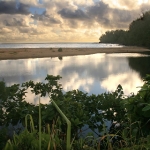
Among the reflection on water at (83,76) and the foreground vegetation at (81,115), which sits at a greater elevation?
the foreground vegetation at (81,115)

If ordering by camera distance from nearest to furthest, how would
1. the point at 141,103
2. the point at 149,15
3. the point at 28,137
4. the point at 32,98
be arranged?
the point at 28,137 → the point at 141,103 → the point at 32,98 → the point at 149,15

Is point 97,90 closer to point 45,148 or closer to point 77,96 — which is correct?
point 77,96

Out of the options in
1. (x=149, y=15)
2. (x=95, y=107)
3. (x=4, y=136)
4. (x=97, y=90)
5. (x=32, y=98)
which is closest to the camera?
(x=4, y=136)

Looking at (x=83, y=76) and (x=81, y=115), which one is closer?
(x=81, y=115)

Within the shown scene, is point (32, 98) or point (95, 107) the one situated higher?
point (95, 107)

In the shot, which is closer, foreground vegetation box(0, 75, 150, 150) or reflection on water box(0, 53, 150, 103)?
foreground vegetation box(0, 75, 150, 150)

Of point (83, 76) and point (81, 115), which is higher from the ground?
point (81, 115)

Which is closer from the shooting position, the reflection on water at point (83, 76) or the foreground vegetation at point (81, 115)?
the foreground vegetation at point (81, 115)

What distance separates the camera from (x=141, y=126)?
11.5ft

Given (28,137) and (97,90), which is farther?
(97,90)

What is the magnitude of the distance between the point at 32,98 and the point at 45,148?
9.11 m

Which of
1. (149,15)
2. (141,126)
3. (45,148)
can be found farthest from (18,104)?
(149,15)

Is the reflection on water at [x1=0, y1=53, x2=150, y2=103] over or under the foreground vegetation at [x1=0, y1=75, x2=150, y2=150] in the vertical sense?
under

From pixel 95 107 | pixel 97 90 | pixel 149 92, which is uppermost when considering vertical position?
pixel 149 92
